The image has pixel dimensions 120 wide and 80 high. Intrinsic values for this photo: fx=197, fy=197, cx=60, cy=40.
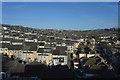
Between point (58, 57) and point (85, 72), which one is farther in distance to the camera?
point (58, 57)

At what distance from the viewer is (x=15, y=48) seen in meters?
18.2

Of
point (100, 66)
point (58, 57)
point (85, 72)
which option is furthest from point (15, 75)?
point (58, 57)

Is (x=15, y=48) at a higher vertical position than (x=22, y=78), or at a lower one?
higher

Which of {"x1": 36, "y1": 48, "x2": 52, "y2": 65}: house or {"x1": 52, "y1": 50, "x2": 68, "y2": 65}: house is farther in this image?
{"x1": 36, "y1": 48, "x2": 52, "y2": 65}: house

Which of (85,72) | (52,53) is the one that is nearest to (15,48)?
(52,53)

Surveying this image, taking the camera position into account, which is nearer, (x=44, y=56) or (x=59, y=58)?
(x=59, y=58)

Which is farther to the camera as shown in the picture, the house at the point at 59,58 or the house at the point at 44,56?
the house at the point at 44,56

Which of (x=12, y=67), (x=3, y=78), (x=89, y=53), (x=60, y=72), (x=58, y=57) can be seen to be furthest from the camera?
(x=89, y=53)

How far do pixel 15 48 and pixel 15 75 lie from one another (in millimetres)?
9291

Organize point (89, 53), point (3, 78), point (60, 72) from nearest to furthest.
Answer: point (3, 78) < point (60, 72) < point (89, 53)

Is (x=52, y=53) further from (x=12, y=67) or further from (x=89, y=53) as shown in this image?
(x=12, y=67)

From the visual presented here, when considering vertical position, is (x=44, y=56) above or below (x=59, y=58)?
above

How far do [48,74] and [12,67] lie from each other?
208cm

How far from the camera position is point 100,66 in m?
11.0
